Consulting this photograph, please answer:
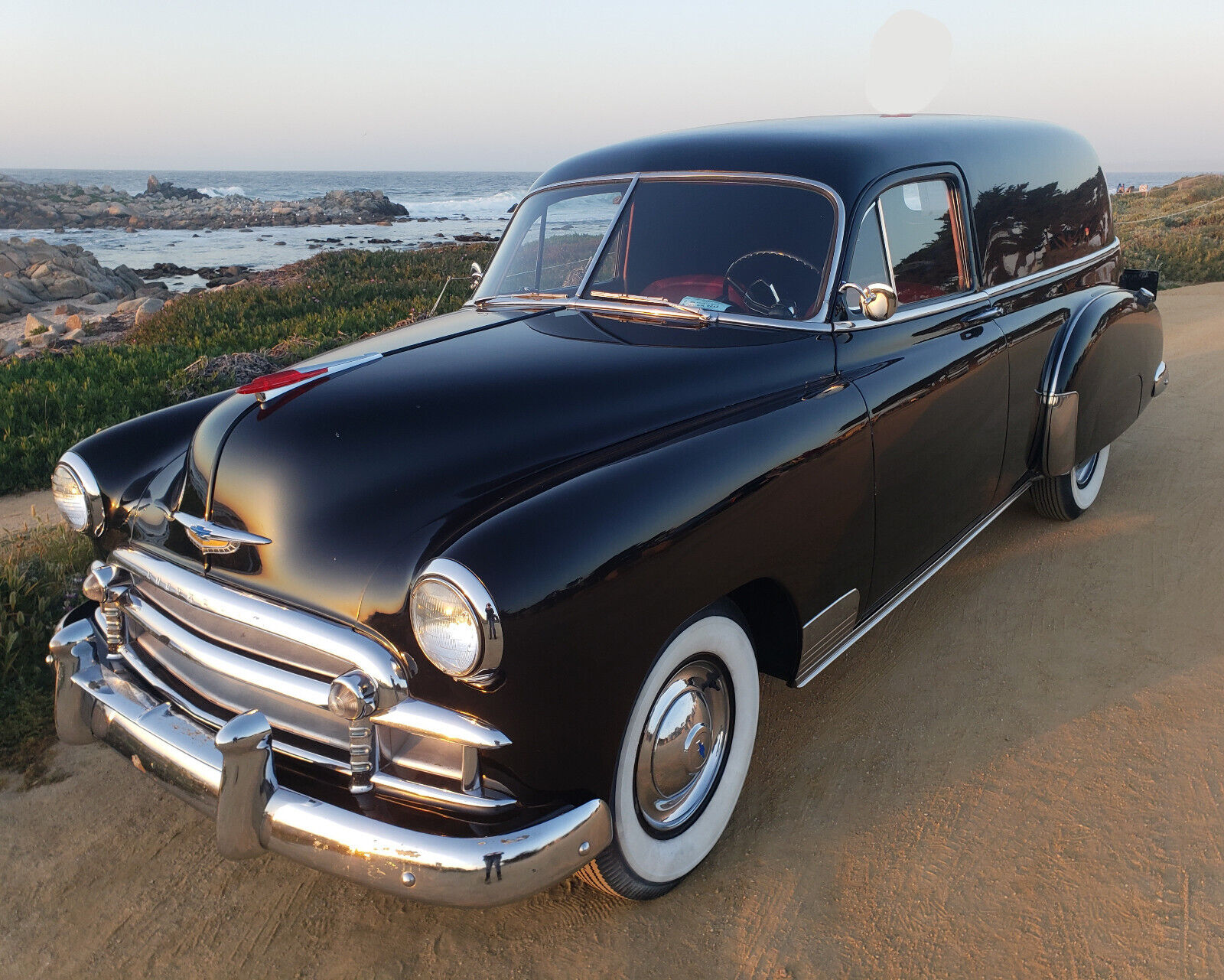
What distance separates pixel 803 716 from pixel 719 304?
1.45 meters

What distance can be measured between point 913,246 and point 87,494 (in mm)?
2880

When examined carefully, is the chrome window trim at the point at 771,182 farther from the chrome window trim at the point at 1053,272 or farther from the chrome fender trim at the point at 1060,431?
the chrome fender trim at the point at 1060,431

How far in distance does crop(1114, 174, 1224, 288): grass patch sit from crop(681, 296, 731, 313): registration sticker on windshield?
21.2 ft

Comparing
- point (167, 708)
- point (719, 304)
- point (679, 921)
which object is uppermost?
point (719, 304)

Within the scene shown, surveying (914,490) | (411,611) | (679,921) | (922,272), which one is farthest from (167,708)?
(922,272)

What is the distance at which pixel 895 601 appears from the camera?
3.14m

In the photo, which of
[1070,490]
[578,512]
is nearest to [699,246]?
[578,512]

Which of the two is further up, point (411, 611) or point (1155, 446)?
point (411, 611)

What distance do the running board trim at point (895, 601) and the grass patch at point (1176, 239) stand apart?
5.36 m

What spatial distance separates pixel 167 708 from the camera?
2236 millimetres

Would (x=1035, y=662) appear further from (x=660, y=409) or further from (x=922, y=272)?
(x=660, y=409)

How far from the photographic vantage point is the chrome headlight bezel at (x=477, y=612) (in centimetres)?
180

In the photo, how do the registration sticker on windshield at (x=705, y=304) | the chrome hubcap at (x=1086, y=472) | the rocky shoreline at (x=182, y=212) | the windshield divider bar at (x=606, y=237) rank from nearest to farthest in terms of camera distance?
the registration sticker on windshield at (x=705, y=304), the windshield divider bar at (x=606, y=237), the chrome hubcap at (x=1086, y=472), the rocky shoreline at (x=182, y=212)

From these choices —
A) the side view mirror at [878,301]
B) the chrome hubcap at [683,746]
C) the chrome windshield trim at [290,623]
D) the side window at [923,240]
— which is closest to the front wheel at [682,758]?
the chrome hubcap at [683,746]
